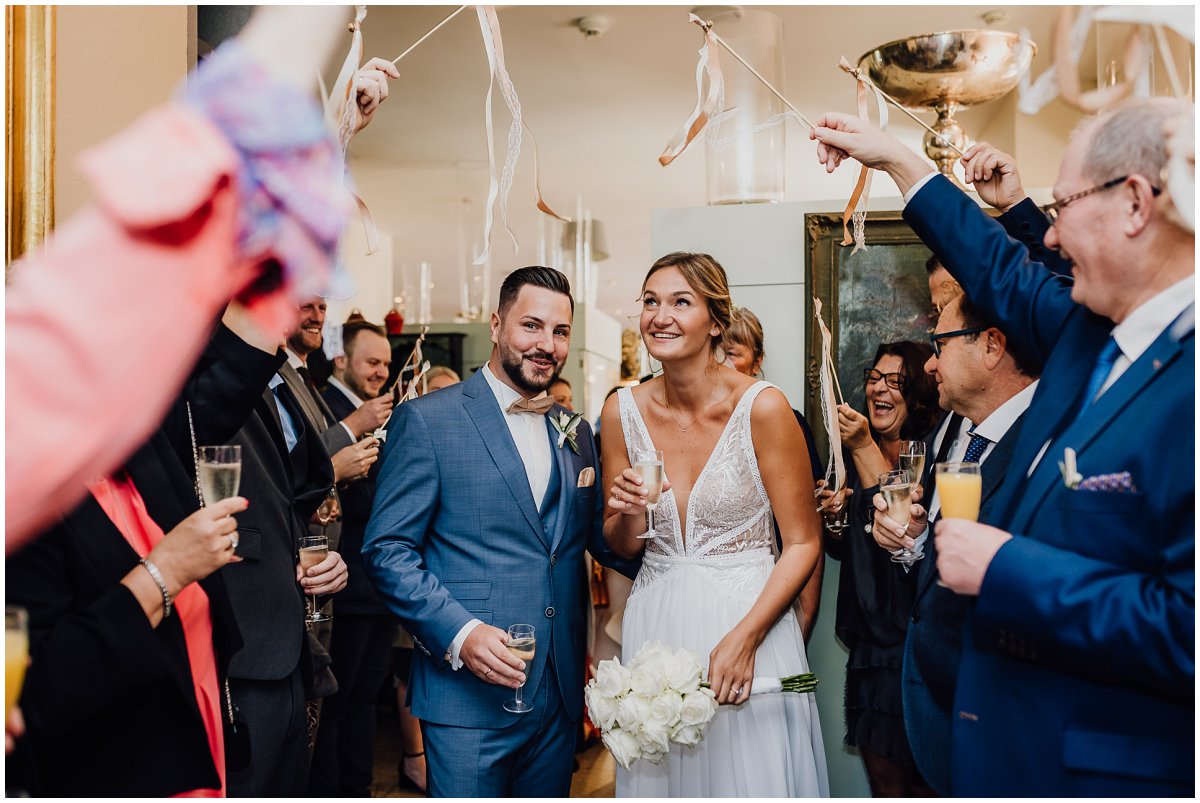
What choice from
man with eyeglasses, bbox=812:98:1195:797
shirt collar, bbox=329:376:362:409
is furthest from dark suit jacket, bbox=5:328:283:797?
shirt collar, bbox=329:376:362:409

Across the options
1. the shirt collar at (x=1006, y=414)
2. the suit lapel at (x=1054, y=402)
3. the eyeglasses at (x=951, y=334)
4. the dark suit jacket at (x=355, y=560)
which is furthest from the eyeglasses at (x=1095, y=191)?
the dark suit jacket at (x=355, y=560)

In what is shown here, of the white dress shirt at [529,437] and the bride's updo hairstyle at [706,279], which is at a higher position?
the bride's updo hairstyle at [706,279]

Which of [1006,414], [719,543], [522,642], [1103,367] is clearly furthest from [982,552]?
[719,543]

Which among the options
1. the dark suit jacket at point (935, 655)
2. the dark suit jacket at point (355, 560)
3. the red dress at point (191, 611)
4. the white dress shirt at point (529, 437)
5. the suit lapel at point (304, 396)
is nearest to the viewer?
the red dress at point (191, 611)

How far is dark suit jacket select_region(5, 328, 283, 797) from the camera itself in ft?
3.98

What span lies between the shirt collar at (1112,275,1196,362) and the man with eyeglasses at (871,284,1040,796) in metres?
0.56

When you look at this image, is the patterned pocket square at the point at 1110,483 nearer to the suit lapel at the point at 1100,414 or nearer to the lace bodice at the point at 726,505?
the suit lapel at the point at 1100,414

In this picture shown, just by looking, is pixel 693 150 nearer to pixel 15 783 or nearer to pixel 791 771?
pixel 791 771

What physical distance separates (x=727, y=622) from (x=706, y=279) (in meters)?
1.03

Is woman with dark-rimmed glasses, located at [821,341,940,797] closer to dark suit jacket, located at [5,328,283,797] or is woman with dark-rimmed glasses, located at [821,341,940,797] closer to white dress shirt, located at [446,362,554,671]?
white dress shirt, located at [446,362,554,671]

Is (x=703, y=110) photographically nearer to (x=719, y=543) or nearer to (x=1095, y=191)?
(x=1095, y=191)

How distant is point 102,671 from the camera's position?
48.8 inches

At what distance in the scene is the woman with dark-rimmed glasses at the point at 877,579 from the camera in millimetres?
2883

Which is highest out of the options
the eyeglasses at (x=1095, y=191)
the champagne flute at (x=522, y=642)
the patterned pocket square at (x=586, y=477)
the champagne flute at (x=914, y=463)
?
the eyeglasses at (x=1095, y=191)
